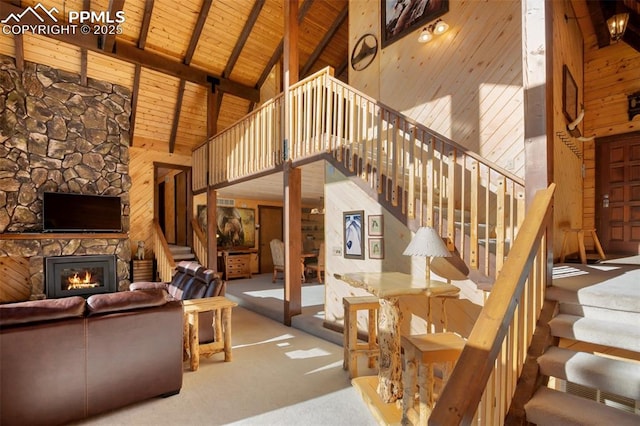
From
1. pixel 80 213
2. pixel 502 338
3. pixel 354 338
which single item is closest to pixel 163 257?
pixel 80 213

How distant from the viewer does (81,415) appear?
2232 mm

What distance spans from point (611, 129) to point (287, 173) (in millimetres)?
4517

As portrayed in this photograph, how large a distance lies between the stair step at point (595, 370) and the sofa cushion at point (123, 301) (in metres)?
2.69

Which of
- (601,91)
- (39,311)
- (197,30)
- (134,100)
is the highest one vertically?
(197,30)

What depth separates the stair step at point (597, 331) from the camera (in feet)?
5.17

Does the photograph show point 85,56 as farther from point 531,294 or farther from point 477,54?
point 531,294

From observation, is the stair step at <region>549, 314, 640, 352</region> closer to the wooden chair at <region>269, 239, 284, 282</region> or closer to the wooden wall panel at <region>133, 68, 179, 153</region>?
the wooden chair at <region>269, 239, 284, 282</region>

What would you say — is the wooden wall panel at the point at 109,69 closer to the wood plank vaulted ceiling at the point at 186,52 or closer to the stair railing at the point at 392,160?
the wood plank vaulted ceiling at the point at 186,52

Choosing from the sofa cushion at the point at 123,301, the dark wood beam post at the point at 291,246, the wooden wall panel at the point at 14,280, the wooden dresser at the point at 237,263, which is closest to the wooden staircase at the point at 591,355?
the sofa cushion at the point at 123,301

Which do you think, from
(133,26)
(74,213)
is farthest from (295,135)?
(74,213)

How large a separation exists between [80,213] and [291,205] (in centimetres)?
439

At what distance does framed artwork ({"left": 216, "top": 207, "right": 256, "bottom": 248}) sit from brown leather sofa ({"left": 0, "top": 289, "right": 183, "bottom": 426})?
653cm

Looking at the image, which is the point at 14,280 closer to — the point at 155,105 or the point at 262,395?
the point at 155,105

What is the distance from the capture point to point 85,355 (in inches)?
87.7
